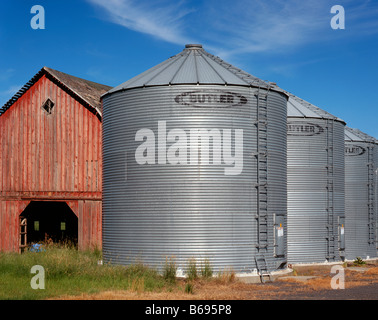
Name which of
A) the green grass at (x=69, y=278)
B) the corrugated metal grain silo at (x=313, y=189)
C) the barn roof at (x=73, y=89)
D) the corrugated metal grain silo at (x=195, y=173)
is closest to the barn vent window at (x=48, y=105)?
the barn roof at (x=73, y=89)

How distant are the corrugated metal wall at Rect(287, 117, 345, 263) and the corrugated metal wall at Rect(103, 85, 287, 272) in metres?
4.56

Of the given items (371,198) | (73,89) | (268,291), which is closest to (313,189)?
(371,198)

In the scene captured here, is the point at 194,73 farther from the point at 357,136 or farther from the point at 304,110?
the point at 357,136

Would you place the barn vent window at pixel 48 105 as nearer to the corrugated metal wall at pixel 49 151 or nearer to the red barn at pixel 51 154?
the red barn at pixel 51 154

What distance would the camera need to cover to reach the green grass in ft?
54.4

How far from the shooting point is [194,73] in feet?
74.1

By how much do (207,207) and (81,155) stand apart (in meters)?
12.1

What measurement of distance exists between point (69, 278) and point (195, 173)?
626 centimetres

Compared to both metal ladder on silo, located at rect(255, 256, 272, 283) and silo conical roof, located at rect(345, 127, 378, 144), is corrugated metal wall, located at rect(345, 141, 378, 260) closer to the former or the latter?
silo conical roof, located at rect(345, 127, 378, 144)

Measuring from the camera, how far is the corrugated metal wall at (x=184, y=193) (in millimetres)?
20922

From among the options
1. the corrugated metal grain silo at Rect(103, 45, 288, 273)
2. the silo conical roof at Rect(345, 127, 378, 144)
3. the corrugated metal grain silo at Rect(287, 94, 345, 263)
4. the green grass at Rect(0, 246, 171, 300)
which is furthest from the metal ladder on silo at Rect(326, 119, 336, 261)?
the green grass at Rect(0, 246, 171, 300)

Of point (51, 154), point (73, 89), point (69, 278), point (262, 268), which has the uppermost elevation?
point (73, 89)

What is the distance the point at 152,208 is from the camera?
2142 cm
